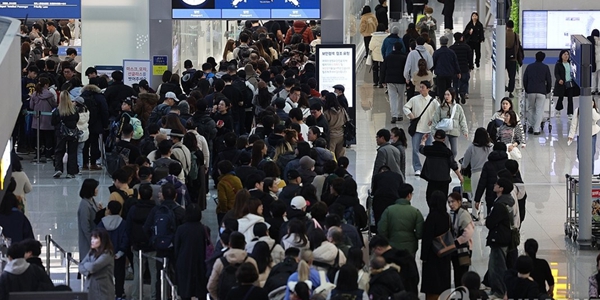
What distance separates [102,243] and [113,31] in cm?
1180

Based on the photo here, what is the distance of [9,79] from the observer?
12438 millimetres

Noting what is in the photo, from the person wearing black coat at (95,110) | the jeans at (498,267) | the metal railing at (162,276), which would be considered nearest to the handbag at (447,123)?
the person wearing black coat at (95,110)

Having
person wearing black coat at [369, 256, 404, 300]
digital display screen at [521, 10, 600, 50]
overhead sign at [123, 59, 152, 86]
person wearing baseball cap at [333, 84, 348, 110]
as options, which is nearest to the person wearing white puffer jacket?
overhead sign at [123, 59, 152, 86]

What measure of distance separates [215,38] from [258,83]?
1232 centimetres

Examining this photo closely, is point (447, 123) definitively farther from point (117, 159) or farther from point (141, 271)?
point (141, 271)

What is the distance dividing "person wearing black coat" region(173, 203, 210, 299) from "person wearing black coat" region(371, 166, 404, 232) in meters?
2.57

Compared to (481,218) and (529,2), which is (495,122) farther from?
(529,2)

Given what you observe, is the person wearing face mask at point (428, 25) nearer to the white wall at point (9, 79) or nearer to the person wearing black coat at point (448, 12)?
the person wearing black coat at point (448, 12)

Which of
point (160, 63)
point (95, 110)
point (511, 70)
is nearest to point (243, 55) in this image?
point (160, 63)

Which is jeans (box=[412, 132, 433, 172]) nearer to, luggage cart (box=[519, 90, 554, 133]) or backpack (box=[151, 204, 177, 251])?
luggage cart (box=[519, 90, 554, 133])

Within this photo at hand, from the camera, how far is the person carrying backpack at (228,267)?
10578 mm

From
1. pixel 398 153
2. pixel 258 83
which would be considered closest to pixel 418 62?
pixel 258 83

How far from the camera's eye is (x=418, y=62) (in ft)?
74.6

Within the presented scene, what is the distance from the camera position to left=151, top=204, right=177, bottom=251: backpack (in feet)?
40.3
